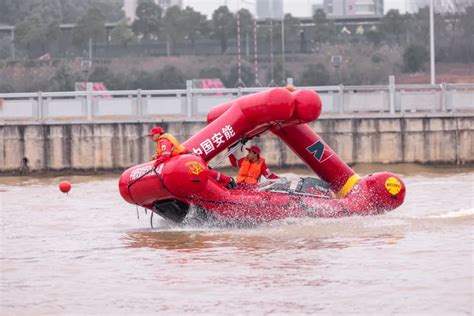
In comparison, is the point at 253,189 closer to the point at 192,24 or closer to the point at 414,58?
Answer: the point at 414,58

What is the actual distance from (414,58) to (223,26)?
45.8ft

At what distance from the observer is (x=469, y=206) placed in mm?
23672

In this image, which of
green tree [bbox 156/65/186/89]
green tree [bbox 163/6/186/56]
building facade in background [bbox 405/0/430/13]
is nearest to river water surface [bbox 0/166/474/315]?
green tree [bbox 156/65/186/89]

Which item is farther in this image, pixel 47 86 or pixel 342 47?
pixel 342 47

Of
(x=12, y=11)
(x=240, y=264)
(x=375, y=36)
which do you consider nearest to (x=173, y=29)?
(x=375, y=36)

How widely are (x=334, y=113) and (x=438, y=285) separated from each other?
18.7 m

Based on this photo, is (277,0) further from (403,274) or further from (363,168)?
(403,274)

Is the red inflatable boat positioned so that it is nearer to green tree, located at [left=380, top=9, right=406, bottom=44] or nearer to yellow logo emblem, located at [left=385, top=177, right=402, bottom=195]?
yellow logo emblem, located at [left=385, top=177, right=402, bottom=195]

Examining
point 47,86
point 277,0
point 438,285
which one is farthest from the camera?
point 277,0

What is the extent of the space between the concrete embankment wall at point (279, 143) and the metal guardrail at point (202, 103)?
38 centimetres

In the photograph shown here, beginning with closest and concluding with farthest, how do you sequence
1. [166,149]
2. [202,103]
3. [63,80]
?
[166,149], [202,103], [63,80]

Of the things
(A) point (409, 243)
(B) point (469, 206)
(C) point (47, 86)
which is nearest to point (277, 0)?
(C) point (47, 86)

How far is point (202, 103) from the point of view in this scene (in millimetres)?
33625

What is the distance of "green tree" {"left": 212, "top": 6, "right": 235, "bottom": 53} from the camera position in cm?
7300
